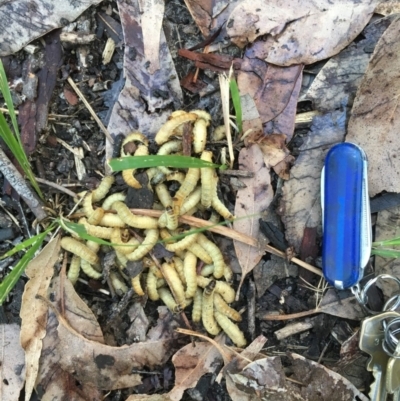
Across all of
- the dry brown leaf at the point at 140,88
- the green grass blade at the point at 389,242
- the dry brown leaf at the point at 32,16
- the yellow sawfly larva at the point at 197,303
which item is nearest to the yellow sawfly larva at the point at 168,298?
the yellow sawfly larva at the point at 197,303

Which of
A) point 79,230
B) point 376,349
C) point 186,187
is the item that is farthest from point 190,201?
point 376,349

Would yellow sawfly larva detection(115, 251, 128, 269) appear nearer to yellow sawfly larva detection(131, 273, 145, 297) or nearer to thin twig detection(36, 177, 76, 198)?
yellow sawfly larva detection(131, 273, 145, 297)

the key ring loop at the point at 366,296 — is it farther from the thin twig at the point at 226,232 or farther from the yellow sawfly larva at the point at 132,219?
the yellow sawfly larva at the point at 132,219

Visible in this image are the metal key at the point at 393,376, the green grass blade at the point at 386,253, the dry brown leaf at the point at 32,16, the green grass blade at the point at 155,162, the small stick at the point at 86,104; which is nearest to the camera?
the green grass blade at the point at 155,162

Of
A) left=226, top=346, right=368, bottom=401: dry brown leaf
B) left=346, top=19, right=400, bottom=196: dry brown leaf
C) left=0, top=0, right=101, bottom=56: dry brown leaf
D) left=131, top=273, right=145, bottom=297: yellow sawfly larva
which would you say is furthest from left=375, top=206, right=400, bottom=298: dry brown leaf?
left=0, top=0, right=101, bottom=56: dry brown leaf

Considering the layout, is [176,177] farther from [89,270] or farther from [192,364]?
[192,364]
